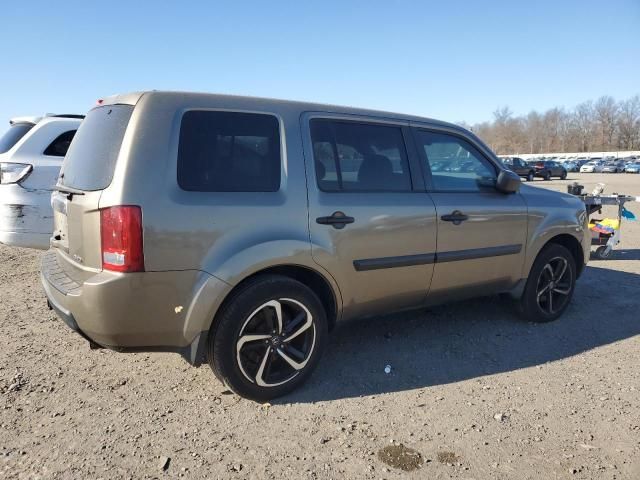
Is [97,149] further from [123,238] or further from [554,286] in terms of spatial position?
[554,286]

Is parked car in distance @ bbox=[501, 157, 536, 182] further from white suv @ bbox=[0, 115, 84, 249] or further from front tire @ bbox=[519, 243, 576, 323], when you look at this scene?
white suv @ bbox=[0, 115, 84, 249]

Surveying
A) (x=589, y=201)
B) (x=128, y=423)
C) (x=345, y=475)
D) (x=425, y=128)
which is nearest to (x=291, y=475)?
(x=345, y=475)

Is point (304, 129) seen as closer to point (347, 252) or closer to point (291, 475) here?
point (347, 252)

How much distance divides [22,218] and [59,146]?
942mm

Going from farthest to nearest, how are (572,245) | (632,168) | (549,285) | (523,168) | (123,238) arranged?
(632,168), (523,168), (572,245), (549,285), (123,238)

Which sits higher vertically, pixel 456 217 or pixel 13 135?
pixel 13 135

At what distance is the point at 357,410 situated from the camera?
120 inches

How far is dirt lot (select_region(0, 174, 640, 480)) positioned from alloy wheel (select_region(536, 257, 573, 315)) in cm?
28

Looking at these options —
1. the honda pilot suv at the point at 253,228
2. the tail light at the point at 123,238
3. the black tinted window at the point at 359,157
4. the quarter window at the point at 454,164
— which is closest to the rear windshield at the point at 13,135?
the honda pilot suv at the point at 253,228

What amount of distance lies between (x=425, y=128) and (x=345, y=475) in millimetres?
2662

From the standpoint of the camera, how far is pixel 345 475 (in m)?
2.44

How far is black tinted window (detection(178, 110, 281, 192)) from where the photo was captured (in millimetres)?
2812

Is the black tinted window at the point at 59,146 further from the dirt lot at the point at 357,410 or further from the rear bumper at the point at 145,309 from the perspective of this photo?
the rear bumper at the point at 145,309

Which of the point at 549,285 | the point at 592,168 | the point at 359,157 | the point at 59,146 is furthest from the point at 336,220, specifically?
the point at 592,168
